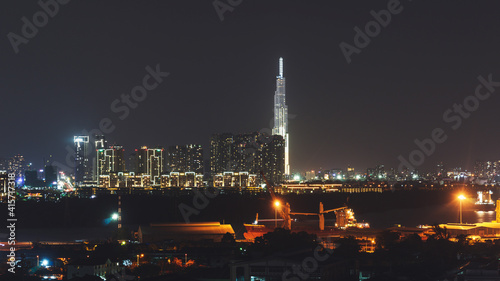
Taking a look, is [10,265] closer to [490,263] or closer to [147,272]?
[147,272]

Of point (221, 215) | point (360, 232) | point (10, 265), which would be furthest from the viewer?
point (221, 215)

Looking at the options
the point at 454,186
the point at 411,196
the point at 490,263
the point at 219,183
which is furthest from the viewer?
the point at 454,186

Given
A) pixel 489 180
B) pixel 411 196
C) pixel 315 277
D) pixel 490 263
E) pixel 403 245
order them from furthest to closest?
pixel 489 180
pixel 411 196
pixel 403 245
pixel 490 263
pixel 315 277

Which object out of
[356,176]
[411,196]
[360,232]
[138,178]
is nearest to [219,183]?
[138,178]

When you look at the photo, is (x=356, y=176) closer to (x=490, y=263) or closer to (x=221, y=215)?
(x=221, y=215)

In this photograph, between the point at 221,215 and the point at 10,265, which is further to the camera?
the point at 221,215

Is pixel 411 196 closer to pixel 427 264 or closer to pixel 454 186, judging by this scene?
pixel 454 186

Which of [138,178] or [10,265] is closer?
[10,265]

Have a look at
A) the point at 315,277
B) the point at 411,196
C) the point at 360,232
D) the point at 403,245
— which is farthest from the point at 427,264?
the point at 411,196

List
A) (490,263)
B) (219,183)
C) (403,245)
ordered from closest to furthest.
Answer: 1. (490,263)
2. (403,245)
3. (219,183)
